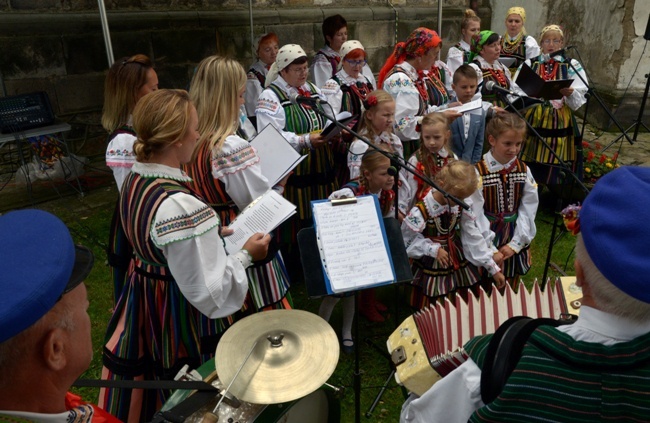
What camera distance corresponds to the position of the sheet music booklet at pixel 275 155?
2.98 m

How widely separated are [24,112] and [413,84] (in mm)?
4003

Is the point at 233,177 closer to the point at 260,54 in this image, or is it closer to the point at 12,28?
the point at 260,54

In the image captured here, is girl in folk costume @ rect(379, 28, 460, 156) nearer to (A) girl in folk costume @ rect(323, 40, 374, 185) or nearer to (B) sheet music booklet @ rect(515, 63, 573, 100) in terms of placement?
(A) girl in folk costume @ rect(323, 40, 374, 185)

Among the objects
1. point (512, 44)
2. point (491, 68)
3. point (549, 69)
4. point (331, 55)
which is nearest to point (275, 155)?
point (491, 68)

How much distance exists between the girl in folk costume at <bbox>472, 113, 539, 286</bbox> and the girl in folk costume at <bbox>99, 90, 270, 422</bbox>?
176 cm

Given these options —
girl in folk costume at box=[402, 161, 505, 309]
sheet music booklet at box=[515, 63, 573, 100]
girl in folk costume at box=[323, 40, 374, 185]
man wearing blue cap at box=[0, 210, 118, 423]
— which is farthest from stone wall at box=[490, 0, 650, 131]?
man wearing blue cap at box=[0, 210, 118, 423]

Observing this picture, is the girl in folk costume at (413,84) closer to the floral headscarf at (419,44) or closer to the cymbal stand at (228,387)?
the floral headscarf at (419,44)

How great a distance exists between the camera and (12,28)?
19.1ft

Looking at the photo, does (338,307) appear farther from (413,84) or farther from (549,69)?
(549,69)

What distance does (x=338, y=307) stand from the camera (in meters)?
3.95

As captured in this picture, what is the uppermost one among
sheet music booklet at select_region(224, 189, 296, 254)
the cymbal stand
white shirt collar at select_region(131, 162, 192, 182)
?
white shirt collar at select_region(131, 162, 192, 182)

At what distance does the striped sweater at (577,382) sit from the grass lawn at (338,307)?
121 cm

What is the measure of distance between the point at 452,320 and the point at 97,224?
450 cm

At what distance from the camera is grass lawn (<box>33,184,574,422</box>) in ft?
10.1
